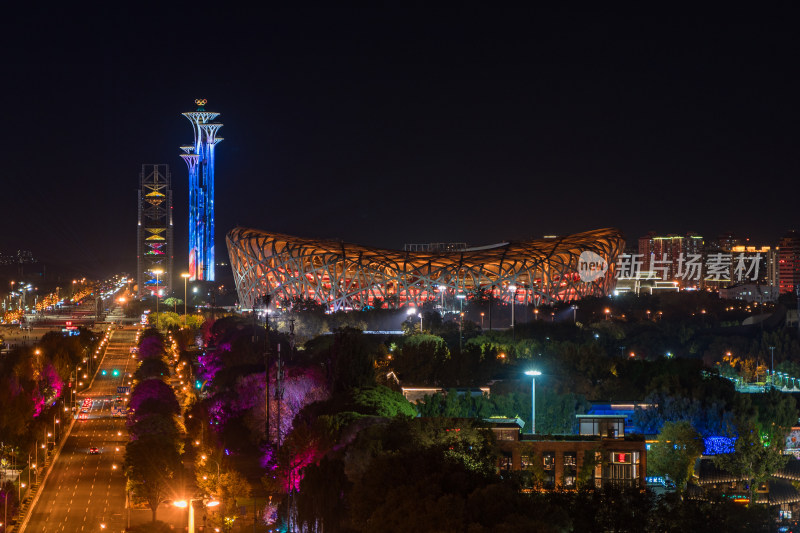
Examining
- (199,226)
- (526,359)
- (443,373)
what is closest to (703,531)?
(443,373)

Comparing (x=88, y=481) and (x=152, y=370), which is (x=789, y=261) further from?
(x=88, y=481)

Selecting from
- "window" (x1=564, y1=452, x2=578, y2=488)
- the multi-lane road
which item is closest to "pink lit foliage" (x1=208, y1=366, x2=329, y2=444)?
the multi-lane road

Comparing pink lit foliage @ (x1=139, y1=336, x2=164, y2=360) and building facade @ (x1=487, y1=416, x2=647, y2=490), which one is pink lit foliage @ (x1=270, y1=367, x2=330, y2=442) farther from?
pink lit foliage @ (x1=139, y1=336, x2=164, y2=360)

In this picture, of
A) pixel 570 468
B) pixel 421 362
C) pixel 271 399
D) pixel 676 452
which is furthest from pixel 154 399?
pixel 676 452

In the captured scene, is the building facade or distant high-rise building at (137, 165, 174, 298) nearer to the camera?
the building facade

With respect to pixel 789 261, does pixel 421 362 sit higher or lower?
lower

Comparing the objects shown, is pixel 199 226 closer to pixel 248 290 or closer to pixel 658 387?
pixel 248 290
